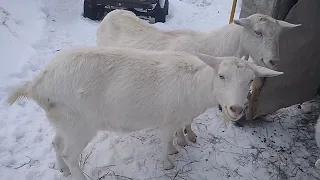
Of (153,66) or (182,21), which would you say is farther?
(182,21)

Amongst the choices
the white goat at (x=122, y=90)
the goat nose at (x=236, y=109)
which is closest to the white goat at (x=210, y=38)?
the white goat at (x=122, y=90)

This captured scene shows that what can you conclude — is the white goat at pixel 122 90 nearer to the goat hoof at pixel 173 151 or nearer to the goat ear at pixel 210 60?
the goat ear at pixel 210 60

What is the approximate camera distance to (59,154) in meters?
4.27

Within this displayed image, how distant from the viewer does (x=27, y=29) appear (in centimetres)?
759

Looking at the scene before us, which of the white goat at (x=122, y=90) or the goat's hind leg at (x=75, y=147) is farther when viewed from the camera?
the goat's hind leg at (x=75, y=147)

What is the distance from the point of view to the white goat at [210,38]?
14.6 feet

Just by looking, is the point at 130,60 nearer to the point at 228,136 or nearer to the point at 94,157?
the point at 94,157

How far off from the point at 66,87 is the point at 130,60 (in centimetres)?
75

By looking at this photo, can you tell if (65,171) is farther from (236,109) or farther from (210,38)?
(210,38)

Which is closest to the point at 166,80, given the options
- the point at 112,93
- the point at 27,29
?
the point at 112,93

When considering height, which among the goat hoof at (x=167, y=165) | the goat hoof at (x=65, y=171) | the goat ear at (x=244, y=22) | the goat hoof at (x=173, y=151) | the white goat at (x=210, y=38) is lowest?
the goat hoof at (x=65, y=171)

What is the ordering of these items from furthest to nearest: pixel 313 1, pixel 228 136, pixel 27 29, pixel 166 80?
pixel 27 29
pixel 228 136
pixel 313 1
pixel 166 80

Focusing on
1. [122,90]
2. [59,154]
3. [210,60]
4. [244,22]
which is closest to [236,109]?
Answer: [210,60]

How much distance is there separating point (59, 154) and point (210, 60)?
211 cm
